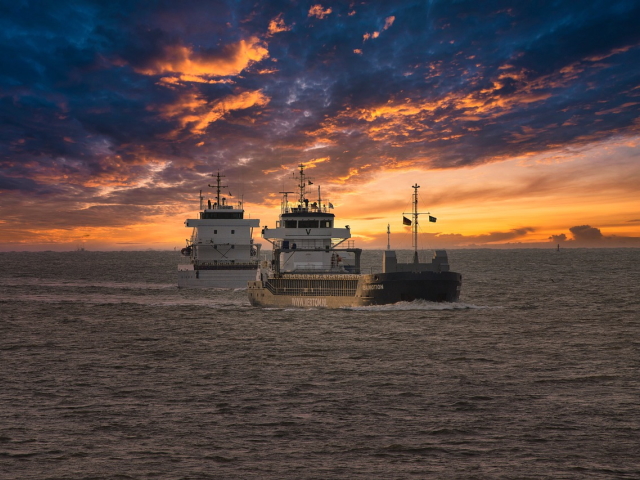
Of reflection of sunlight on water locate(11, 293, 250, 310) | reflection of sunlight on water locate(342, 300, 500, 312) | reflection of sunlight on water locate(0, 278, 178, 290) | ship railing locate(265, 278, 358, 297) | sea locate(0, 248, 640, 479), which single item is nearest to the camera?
sea locate(0, 248, 640, 479)

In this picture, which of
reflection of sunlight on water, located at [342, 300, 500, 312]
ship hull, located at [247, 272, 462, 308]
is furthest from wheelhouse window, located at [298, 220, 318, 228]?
reflection of sunlight on water, located at [342, 300, 500, 312]

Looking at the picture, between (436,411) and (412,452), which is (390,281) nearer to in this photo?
(436,411)

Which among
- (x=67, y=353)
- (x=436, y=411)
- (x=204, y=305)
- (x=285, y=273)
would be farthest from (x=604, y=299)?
(x=67, y=353)

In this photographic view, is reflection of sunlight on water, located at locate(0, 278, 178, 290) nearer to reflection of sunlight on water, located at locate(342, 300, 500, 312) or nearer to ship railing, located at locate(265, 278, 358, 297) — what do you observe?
ship railing, located at locate(265, 278, 358, 297)

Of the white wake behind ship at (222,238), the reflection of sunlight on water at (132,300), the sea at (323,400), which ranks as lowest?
the sea at (323,400)

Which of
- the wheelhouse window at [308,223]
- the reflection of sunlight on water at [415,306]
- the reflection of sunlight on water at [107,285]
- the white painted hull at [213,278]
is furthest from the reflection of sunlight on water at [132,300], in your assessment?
the reflection of sunlight on water at [415,306]

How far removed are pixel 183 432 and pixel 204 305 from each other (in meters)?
43.2

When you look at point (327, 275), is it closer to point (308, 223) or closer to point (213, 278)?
point (308, 223)

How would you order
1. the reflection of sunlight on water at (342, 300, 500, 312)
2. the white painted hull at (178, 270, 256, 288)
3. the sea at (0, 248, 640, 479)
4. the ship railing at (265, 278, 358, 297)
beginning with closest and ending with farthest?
the sea at (0, 248, 640, 479)
the reflection of sunlight on water at (342, 300, 500, 312)
the ship railing at (265, 278, 358, 297)
the white painted hull at (178, 270, 256, 288)

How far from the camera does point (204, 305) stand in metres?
59.3

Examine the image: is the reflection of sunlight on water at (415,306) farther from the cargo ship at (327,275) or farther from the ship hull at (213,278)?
the ship hull at (213,278)

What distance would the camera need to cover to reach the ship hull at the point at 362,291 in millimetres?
48281

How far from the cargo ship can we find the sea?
5.72 meters

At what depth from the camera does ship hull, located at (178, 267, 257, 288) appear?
259 feet
